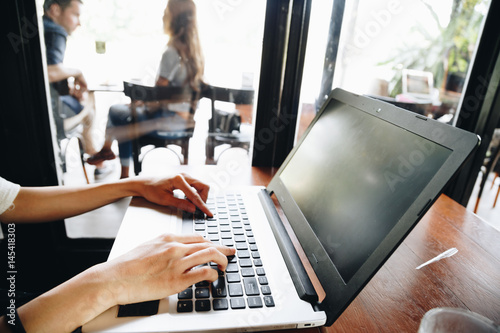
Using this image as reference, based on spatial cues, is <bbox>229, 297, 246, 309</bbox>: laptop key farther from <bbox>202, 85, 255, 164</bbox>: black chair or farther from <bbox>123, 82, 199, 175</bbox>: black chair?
<bbox>123, 82, 199, 175</bbox>: black chair

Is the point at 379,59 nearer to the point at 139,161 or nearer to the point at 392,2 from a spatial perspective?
the point at 392,2

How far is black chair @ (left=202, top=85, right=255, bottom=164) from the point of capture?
1.41 m

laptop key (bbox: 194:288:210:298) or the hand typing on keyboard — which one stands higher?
the hand typing on keyboard

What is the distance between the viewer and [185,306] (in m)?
0.48

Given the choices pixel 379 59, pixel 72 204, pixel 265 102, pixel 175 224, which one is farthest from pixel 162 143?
pixel 379 59

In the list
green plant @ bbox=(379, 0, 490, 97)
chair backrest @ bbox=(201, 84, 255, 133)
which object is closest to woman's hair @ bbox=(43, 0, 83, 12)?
chair backrest @ bbox=(201, 84, 255, 133)

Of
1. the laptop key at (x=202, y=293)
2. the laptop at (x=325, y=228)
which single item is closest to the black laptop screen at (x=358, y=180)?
the laptop at (x=325, y=228)

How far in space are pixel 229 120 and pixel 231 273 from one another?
3.39 feet

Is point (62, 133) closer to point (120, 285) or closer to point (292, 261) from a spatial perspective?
point (120, 285)

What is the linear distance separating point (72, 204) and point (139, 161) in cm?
75

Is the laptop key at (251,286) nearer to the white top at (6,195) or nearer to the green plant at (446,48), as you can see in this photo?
the white top at (6,195)

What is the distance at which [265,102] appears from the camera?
125 cm

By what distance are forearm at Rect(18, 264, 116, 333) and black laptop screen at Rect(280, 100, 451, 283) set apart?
1.28 feet

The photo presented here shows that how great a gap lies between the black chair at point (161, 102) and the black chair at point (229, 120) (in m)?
0.09
